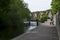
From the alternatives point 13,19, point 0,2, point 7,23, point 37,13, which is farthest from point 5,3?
point 37,13

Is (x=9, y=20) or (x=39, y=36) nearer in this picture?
(x=39, y=36)

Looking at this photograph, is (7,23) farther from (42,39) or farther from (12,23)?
(42,39)

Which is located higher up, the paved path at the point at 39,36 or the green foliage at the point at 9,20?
the green foliage at the point at 9,20

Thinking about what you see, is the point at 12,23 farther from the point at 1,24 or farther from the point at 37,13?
the point at 37,13

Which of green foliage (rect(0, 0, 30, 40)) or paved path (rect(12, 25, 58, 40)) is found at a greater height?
green foliage (rect(0, 0, 30, 40))

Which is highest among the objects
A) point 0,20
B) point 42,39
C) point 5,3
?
point 5,3

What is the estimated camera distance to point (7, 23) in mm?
24922

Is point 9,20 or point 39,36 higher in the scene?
point 9,20

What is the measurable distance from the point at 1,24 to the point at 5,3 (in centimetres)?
512

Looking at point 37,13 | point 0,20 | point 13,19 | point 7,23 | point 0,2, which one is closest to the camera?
point 0,2

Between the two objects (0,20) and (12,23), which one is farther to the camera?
(12,23)

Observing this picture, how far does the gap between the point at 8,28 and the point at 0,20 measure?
2631mm

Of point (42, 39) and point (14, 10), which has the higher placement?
point (14, 10)

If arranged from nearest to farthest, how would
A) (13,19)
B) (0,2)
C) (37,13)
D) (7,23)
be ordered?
(0,2), (7,23), (13,19), (37,13)
